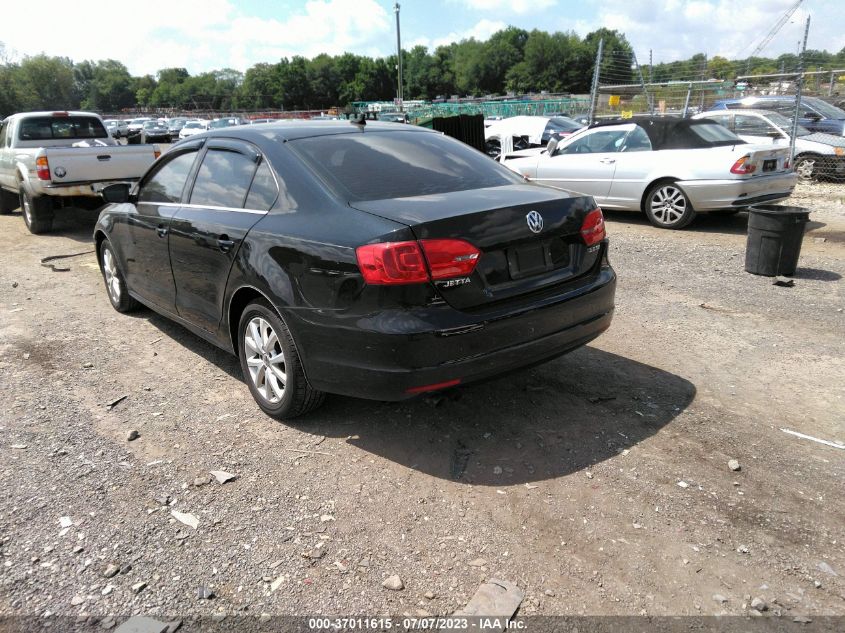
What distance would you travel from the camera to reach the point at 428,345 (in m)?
3.12

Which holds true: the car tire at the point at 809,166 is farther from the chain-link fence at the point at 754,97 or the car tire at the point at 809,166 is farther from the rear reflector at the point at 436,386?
the rear reflector at the point at 436,386

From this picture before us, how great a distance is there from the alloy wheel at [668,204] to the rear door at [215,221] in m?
7.16

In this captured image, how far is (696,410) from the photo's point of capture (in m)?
3.96

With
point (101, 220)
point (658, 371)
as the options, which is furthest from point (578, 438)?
point (101, 220)

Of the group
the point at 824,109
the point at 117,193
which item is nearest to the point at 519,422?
the point at 117,193

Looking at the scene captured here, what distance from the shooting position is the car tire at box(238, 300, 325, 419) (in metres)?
3.68

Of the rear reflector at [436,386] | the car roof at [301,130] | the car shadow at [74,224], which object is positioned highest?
the car roof at [301,130]

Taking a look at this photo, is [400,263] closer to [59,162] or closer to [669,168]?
[669,168]

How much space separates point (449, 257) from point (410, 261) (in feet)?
0.66

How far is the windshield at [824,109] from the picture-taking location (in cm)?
1546

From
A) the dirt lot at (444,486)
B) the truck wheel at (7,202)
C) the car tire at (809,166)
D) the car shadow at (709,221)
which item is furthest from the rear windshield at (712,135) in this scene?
the truck wheel at (7,202)

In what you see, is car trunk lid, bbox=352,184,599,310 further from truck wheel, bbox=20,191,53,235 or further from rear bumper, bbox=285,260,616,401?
truck wheel, bbox=20,191,53,235

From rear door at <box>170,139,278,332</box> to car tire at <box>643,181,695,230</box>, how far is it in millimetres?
7150

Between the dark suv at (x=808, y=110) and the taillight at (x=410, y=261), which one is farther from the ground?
the dark suv at (x=808, y=110)
